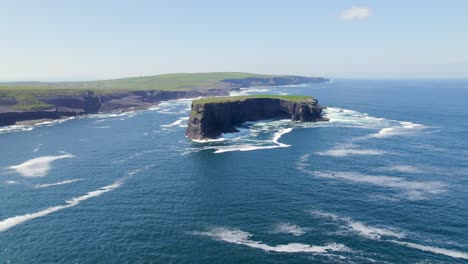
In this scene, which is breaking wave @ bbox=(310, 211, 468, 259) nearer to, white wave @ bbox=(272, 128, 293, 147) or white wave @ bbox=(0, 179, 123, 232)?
white wave @ bbox=(0, 179, 123, 232)

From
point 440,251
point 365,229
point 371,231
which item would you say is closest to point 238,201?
point 365,229

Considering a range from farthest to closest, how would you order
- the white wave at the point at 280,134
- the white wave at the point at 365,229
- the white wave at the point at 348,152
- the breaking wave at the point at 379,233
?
the white wave at the point at 280,134 < the white wave at the point at 348,152 < the white wave at the point at 365,229 < the breaking wave at the point at 379,233

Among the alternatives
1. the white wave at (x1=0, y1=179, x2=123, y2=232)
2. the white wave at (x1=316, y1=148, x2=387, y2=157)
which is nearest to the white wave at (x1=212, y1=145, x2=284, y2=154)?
the white wave at (x1=316, y1=148, x2=387, y2=157)

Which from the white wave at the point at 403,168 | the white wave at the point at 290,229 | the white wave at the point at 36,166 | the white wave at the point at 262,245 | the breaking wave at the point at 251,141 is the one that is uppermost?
the breaking wave at the point at 251,141

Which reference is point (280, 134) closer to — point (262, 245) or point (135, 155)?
point (135, 155)

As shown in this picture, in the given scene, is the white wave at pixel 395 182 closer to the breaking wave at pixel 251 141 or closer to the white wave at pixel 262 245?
the breaking wave at pixel 251 141

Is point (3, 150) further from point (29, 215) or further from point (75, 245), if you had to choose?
point (75, 245)

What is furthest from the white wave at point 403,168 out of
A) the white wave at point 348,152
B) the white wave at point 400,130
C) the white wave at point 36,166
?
the white wave at point 36,166

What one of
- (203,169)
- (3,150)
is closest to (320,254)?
(203,169)
